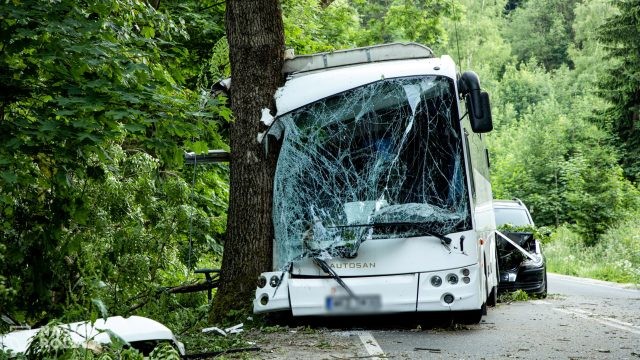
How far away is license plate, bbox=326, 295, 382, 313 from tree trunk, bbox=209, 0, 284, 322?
4.81ft

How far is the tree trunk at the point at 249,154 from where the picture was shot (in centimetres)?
1096

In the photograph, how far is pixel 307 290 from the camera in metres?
9.93

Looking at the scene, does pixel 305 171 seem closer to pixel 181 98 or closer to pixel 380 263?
pixel 380 263

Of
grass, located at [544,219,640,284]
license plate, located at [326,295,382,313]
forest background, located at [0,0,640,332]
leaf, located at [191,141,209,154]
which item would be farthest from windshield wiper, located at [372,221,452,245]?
grass, located at [544,219,640,284]

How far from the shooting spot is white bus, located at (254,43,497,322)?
9.73 meters

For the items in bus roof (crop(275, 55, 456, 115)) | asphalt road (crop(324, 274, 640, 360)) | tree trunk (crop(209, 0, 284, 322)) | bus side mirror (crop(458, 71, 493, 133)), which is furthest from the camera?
tree trunk (crop(209, 0, 284, 322))

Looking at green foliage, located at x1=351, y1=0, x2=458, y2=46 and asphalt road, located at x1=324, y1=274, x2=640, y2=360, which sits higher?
green foliage, located at x1=351, y1=0, x2=458, y2=46

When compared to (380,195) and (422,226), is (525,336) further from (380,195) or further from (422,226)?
(380,195)

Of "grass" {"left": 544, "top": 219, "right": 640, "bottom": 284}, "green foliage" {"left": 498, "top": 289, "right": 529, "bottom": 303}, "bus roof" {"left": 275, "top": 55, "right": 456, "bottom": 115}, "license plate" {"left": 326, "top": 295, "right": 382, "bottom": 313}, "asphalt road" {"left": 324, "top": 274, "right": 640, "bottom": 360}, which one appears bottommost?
"grass" {"left": 544, "top": 219, "right": 640, "bottom": 284}

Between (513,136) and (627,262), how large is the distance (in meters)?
41.0

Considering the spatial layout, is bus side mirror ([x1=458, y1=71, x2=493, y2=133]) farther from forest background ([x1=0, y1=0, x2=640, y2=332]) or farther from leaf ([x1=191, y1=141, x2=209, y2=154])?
leaf ([x1=191, y1=141, x2=209, y2=154])

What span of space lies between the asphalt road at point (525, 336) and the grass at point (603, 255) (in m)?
8.99

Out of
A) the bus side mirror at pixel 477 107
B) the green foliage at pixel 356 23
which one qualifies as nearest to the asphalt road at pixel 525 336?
the bus side mirror at pixel 477 107

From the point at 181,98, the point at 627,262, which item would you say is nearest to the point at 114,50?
the point at 181,98
